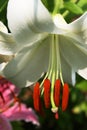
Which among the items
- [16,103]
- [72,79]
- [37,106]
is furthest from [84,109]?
[37,106]

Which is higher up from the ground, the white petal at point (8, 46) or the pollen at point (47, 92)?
the white petal at point (8, 46)

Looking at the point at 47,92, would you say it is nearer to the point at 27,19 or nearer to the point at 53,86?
the point at 53,86

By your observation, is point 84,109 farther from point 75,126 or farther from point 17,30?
point 17,30

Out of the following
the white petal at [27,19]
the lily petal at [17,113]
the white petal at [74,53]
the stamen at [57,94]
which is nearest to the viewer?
the white petal at [27,19]

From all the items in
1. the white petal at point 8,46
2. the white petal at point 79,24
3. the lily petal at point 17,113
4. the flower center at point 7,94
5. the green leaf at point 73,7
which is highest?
the green leaf at point 73,7

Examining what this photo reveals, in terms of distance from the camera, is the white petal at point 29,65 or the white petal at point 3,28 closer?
the white petal at point 3,28

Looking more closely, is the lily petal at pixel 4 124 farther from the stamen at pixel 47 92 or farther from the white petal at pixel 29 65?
the stamen at pixel 47 92

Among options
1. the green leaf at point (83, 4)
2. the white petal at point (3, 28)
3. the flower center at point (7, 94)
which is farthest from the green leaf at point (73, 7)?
the flower center at point (7, 94)

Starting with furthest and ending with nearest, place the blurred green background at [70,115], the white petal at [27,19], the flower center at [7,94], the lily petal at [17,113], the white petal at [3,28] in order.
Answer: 1. the blurred green background at [70,115]
2. the lily petal at [17,113]
3. the flower center at [7,94]
4. the white petal at [3,28]
5. the white petal at [27,19]
